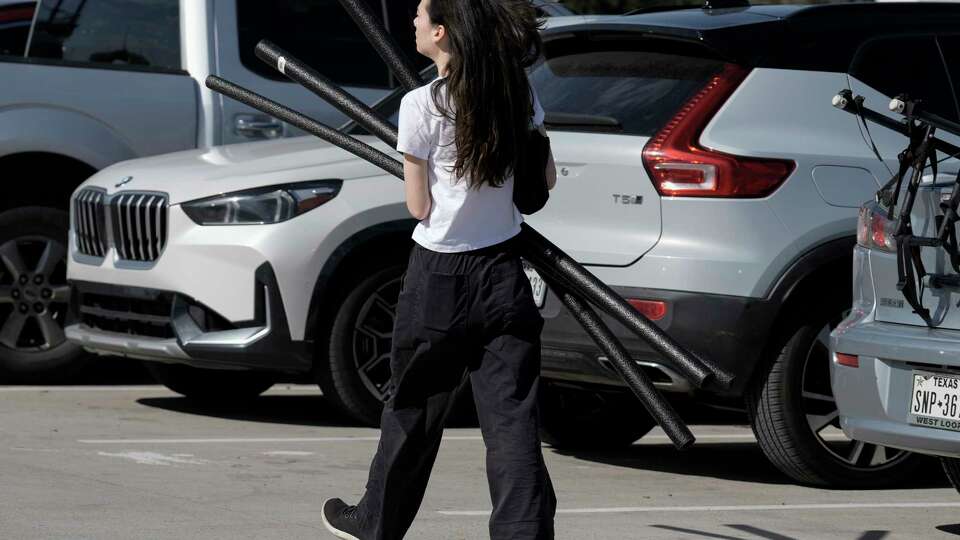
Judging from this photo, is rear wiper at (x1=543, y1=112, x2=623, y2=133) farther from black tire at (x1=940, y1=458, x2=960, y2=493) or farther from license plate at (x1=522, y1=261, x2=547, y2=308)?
black tire at (x1=940, y1=458, x2=960, y2=493)

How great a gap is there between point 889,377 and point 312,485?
205cm

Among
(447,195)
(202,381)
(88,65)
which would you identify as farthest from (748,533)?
(88,65)

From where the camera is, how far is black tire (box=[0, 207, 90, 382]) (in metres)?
9.47

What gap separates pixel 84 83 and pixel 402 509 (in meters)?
5.06

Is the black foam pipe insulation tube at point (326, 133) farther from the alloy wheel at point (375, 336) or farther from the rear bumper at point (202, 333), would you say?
the alloy wheel at point (375, 336)

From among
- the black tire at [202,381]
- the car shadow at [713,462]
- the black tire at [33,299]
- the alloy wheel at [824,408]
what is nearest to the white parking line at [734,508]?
the alloy wheel at [824,408]

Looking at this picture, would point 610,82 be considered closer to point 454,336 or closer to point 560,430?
point 560,430

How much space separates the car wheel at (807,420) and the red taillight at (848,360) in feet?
1.86

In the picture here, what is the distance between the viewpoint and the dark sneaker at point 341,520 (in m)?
5.20

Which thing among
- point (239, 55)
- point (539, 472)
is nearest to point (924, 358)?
point (539, 472)

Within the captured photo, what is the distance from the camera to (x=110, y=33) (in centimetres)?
970

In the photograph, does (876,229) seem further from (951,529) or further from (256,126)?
(256,126)

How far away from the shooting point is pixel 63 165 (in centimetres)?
959

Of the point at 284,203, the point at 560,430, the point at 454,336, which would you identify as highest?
the point at 454,336
